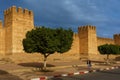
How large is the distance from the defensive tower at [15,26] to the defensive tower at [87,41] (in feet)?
44.0

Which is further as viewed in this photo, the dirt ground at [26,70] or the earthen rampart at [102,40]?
→ the earthen rampart at [102,40]

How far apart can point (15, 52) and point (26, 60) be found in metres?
1.76

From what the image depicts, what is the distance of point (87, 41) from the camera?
4184cm

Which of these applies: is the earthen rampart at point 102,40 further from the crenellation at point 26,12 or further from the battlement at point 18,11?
the crenellation at point 26,12

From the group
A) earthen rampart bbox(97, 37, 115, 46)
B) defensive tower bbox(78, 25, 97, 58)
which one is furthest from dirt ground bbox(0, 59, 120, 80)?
earthen rampart bbox(97, 37, 115, 46)

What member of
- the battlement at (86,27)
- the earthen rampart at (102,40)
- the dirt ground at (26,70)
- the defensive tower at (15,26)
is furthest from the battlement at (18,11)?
the earthen rampart at (102,40)

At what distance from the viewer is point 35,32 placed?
2177 centimetres

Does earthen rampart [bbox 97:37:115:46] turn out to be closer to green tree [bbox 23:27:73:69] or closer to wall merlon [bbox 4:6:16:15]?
wall merlon [bbox 4:6:16:15]

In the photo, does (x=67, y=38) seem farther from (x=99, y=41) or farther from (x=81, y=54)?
(x=99, y=41)

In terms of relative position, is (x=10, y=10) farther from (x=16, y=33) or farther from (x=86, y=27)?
(x=86, y=27)

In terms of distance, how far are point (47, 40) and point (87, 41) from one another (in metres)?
21.6

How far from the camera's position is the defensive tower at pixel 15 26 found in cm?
Answer: 2992

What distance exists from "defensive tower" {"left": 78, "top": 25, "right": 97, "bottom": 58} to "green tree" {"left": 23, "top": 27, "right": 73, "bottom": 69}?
19.4 meters

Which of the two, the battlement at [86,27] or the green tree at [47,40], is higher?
the battlement at [86,27]
